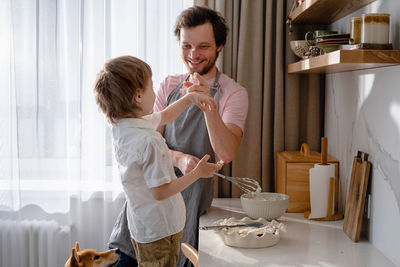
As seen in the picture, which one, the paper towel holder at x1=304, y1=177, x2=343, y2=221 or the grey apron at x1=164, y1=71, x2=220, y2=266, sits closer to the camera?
the paper towel holder at x1=304, y1=177, x2=343, y2=221

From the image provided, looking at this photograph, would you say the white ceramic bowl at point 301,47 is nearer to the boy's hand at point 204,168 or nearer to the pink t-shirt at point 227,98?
the pink t-shirt at point 227,98

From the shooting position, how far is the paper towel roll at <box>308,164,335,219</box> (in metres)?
1.78

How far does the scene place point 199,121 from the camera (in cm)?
196

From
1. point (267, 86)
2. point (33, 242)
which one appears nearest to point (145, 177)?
point (267, 86)

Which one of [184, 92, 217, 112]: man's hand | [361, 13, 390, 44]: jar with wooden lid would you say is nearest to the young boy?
[184, 92, 217, 112]: man's hand

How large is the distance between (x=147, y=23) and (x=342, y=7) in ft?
3.35

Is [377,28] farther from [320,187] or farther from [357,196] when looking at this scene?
[320,187]

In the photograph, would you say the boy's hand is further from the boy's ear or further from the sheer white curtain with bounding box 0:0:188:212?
the sheer white curtain with bounding box 0:0:188:212

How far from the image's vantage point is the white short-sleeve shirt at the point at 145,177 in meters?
1.30

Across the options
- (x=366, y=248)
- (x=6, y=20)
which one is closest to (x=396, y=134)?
(x=366, y=248)

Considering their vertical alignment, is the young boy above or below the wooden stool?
above

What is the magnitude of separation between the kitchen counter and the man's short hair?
2.78ft

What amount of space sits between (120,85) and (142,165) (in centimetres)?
24

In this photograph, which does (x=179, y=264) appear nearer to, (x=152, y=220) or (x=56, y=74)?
(x=152, y=220)
